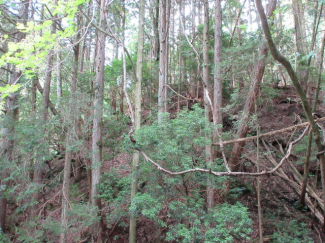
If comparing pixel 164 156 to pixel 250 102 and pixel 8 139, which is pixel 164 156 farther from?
pixel 8 139

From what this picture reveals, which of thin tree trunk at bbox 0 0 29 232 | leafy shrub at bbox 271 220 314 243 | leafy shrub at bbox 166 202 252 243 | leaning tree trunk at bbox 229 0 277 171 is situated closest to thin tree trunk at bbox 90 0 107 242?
thin tree trunk at bbox 0 0 29 232

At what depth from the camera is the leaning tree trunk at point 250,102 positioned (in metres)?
6.68

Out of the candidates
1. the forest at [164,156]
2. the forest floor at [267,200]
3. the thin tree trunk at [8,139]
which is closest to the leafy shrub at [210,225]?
the forest at [164,156]

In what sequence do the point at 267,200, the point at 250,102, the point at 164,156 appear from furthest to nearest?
1. the point at 267,200
2. the point at 250,102
3. the point at 164,156

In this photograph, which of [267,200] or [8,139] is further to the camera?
[267,200]

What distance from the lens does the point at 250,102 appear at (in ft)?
24.4

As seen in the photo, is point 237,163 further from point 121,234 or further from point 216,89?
point 121,234

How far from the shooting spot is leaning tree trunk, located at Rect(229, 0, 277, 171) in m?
6.68

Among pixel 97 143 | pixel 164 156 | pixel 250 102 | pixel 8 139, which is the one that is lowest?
pixel 164 156

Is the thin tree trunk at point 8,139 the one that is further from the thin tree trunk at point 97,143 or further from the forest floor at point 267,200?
the thin tree trunk at point 97,143

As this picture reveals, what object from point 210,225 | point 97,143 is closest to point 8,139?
point 97,143

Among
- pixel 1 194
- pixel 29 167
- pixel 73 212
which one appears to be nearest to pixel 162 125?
pixel 73 212

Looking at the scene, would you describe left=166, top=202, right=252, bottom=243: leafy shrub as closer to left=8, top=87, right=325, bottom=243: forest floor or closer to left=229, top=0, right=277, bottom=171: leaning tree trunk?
left=8, top=87, right=325, bottom=243: forest floor

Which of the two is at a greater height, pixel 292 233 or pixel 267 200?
pixel 267 200
